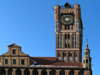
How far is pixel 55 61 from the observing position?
96.8 metres

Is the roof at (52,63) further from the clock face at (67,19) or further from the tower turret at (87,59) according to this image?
the clock face at (67,19)

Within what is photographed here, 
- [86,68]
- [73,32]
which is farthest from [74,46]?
[86,68]

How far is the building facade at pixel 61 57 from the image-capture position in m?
88.8

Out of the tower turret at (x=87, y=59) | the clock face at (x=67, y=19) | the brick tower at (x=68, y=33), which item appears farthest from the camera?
the clock face at (x=67, y=19)

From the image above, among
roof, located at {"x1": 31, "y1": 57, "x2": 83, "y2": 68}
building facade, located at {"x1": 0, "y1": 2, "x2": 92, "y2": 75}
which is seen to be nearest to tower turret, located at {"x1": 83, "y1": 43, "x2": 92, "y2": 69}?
building facade, located at {"x1": 0, "y1": 2, "x2": 92, "y2": 75}

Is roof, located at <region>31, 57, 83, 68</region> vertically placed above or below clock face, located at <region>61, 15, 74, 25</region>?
below

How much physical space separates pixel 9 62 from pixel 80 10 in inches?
1388

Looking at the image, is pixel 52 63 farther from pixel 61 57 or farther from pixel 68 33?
pixel 68 33

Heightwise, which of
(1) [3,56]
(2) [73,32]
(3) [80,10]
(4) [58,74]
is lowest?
(4) [58,74]

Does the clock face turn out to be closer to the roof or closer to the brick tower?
the brick tower

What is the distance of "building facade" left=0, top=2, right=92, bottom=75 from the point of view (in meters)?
88.8

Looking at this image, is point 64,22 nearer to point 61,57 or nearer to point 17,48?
point 61,57

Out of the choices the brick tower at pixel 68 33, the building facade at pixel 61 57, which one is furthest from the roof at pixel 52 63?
the brick tower at pixel 68 33

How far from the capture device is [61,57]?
100 m
